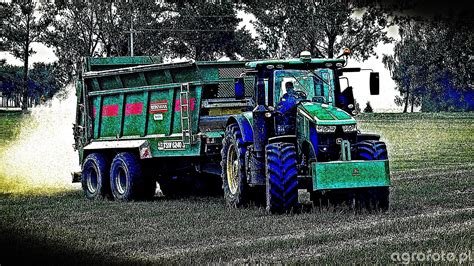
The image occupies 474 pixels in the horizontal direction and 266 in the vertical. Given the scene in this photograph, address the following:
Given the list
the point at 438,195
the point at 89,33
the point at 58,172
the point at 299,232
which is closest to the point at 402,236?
the point at 299,232

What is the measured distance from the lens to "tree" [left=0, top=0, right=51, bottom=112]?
256 ft

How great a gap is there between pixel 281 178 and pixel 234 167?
2.14 metres

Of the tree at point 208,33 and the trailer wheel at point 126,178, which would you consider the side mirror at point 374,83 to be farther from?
the tree at point 208,33

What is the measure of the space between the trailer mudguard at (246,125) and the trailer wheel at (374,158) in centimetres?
186

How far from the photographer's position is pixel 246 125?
54.9 feet

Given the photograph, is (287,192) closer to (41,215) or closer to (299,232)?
(299,232)

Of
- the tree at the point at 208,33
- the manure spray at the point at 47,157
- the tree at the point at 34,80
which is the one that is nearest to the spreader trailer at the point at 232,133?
the manure spray at the point at 47,157

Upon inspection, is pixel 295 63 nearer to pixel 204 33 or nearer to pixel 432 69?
pixel 432 69

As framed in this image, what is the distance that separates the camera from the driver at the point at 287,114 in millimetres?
16344

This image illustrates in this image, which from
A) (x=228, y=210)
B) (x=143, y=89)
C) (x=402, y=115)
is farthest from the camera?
(x=402, y=115)

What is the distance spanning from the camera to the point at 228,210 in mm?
16641

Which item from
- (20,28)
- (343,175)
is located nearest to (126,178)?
(343,175)

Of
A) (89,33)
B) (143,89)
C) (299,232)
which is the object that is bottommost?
(299,232)

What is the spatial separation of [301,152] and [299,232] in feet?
10.7
